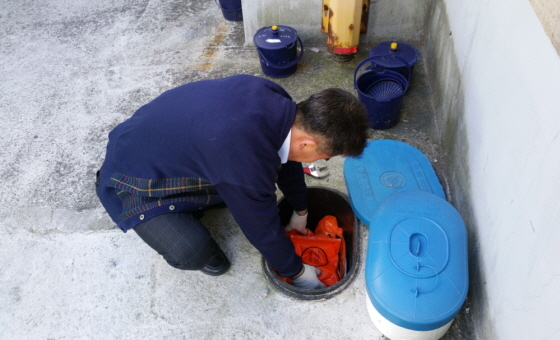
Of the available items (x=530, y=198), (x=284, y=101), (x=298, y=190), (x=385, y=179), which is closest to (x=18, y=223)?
(x=298, y=190)

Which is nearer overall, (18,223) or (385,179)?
(385,179)

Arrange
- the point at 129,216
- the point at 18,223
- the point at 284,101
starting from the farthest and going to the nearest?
the point at 18,223
the point at 129,216
the point at 284,101

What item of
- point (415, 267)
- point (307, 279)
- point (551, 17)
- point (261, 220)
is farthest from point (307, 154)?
point (551, 17)

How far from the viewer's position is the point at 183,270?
2008 mm

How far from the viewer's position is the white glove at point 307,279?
6.32 ft

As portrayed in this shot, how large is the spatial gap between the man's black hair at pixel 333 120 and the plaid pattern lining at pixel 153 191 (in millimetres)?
595

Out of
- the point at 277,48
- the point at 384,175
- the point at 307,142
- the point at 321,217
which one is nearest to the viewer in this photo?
the point at 307,142

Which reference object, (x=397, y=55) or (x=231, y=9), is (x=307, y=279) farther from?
(x=231, y=9)

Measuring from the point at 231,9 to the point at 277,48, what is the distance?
1099mm

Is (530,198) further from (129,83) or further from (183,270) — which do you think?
(129,83)

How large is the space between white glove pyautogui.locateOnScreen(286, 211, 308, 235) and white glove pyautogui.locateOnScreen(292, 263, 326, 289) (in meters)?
0.29

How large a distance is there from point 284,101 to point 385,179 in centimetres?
88

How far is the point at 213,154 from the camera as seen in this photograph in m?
1.42

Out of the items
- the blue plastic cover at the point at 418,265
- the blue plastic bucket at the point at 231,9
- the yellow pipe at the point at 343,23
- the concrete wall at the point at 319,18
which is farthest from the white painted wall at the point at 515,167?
the blue plastic bucket at the point at 231,9
